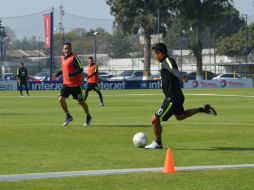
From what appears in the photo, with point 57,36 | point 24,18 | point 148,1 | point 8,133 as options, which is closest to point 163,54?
point 8,133

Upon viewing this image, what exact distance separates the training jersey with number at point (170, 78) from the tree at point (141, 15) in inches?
2479

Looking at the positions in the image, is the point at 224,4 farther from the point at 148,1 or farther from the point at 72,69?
the point at 72,69

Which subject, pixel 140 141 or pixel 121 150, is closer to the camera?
pixel 121 150

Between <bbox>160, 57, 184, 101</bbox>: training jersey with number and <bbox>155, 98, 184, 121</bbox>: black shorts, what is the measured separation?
0.32 ft

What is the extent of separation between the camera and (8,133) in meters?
17.6

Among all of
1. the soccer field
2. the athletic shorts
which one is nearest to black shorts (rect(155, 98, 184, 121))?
the soccer field

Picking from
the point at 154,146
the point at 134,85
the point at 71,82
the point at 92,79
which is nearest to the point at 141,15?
the point at 134,85

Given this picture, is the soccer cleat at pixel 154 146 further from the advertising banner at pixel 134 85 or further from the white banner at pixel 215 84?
the white banner at pixel 215 84

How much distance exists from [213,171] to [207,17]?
71.4 m

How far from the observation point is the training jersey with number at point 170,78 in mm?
14164

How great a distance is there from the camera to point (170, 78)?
1428 cm

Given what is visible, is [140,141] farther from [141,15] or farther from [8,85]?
[141,15]

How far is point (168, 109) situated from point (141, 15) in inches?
A: 2587

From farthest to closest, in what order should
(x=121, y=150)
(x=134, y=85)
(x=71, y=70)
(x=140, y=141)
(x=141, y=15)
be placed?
(x=141, y=15), (x=134, y=85), (x=71, y=70), (x=140, y=141), (x=121, y=150)
